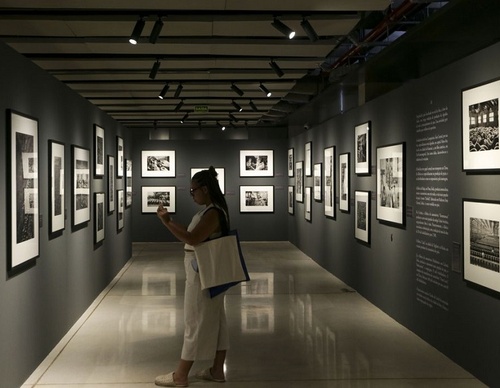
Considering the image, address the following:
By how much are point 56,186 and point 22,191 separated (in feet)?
5.39

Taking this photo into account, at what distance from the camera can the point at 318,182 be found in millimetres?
14727

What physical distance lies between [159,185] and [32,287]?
1453cm

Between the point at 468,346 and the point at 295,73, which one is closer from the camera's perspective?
the point at 468,346

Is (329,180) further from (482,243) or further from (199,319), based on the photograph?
(199,319)

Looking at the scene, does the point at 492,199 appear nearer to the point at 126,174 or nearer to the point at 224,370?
the point at 224,370

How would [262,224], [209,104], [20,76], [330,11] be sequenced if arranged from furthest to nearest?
[262,224] < [209,104] < [330,11] < [20,76]

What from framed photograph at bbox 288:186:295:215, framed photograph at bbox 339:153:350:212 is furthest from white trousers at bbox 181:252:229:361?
framed photograph at bbox 288:186:295:215

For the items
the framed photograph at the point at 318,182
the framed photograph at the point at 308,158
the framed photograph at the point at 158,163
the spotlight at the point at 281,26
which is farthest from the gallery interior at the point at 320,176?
the framed photograph at the point at 158,163

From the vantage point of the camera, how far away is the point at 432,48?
28.0 ft

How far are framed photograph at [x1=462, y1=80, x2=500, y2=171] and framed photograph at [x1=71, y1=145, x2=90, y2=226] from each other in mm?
4788

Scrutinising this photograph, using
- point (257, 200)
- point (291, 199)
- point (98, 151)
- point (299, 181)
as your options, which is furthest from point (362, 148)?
point (257, 200)

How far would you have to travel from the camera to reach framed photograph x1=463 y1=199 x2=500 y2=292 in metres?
5.71

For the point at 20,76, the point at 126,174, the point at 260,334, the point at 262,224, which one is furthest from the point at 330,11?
the point at 262,224

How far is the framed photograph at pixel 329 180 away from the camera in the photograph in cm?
1298
